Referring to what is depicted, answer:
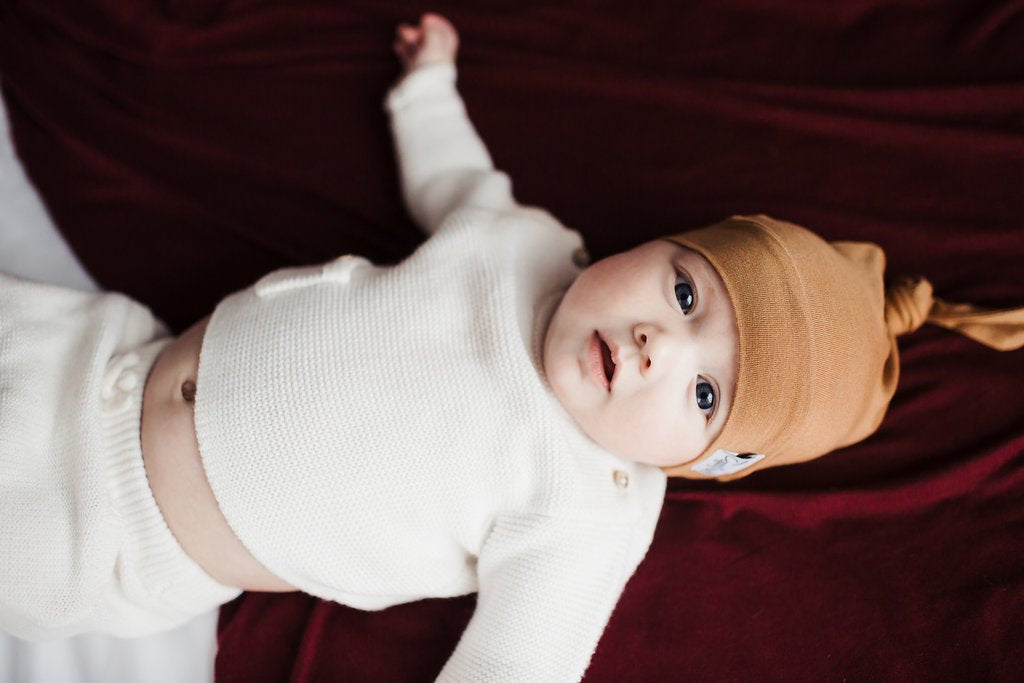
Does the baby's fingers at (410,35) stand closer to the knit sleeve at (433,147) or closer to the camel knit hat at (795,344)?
the knit sleeve at (433,147)

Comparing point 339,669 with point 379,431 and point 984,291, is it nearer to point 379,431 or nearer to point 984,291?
point 379,431

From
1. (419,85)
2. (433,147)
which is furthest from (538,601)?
(419,85)

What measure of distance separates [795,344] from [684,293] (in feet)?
0.53

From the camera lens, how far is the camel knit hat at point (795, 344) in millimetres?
1084

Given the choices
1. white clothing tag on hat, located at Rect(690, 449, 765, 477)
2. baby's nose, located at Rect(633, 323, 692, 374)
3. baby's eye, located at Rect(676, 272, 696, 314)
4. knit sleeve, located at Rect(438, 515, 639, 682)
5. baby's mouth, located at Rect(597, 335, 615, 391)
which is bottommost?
knit sleeve, located at Rect(438, 515, 639, 682)

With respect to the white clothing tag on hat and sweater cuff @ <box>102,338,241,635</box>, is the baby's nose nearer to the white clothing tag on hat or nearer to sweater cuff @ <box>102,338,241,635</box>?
the white clothing tag on hat

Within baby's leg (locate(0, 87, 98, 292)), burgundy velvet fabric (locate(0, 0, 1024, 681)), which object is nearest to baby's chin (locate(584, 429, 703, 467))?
burgundy velvet fabric (locate(0, 0, 1024, 681))

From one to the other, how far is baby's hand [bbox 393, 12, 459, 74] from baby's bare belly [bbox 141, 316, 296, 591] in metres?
0.69

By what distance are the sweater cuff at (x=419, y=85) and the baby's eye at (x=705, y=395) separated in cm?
74

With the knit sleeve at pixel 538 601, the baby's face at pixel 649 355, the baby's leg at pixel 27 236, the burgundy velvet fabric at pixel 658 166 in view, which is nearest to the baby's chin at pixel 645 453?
the baby's face at pixel 649 355

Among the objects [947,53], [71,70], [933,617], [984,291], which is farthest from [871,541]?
[71,70]

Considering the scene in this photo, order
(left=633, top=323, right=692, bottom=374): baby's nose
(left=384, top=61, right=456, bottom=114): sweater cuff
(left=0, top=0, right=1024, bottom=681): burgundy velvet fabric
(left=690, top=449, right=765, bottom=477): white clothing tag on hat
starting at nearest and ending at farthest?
(left=633, top=323, right=692, bottom=374): baby's nose, (left=690, top=449, right=765, bottom=477): white clothing tag on hat, (left=0, top=0, right=1024, bottom=681): burgundy velvet fabric, (left=384, top=61, right=456, bottom=114): sweater cuff

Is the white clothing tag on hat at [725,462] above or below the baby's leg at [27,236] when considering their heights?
below

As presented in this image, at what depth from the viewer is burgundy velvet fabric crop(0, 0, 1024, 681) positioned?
1331mm
